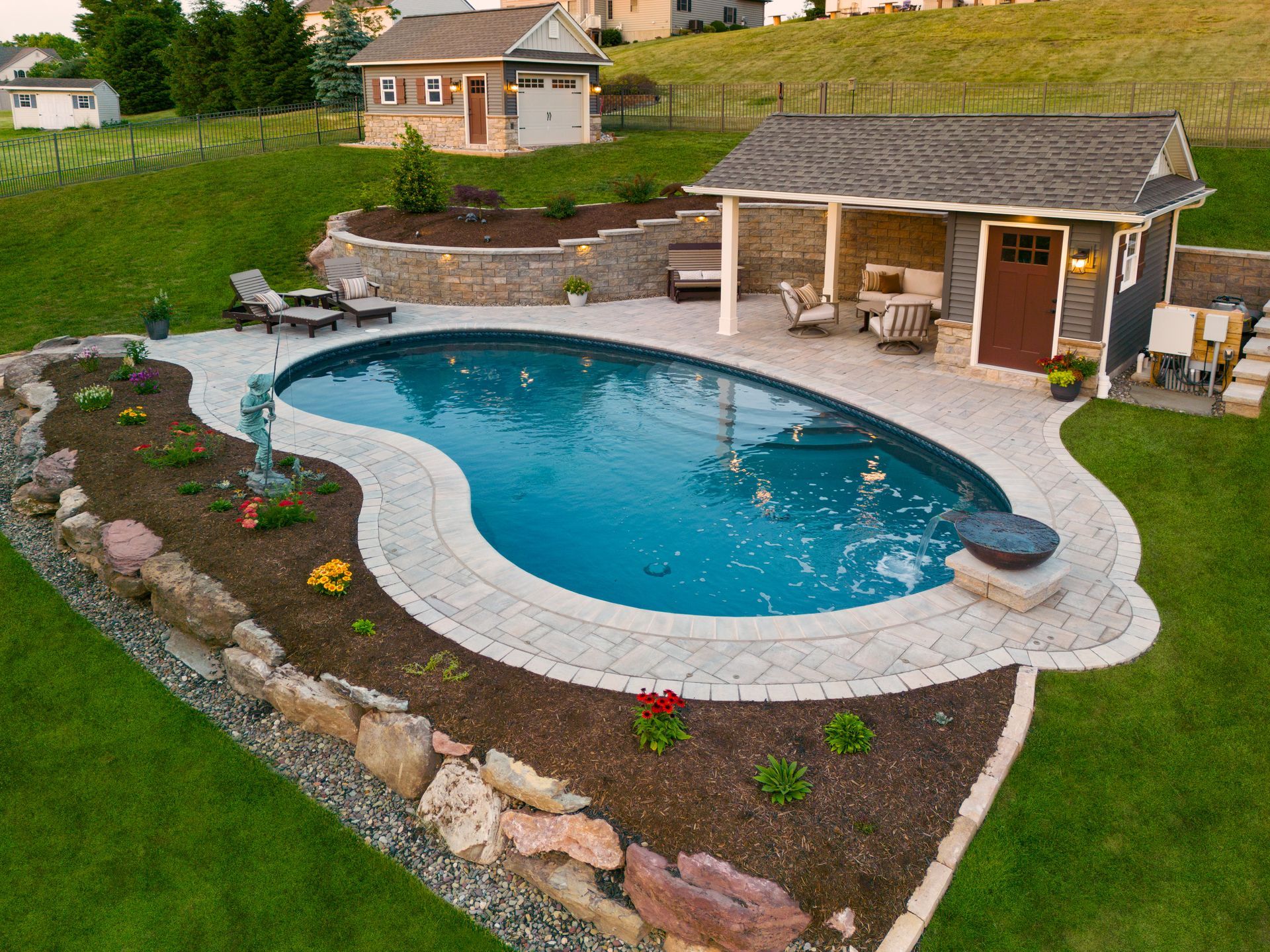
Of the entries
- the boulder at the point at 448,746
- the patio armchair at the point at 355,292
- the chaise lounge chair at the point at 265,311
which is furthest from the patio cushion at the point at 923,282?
the boulder at the point at 448,746

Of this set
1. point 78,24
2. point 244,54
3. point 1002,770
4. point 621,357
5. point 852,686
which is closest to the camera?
point 1002,770

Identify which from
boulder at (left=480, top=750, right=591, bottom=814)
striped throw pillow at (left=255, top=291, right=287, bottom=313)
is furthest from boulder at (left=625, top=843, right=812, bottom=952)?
striped throw pillow at (left=255, top=291, right=287, bottom=313)

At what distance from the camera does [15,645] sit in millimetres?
8617

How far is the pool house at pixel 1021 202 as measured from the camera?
1385 cm

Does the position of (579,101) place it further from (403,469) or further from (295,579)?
(295,579)

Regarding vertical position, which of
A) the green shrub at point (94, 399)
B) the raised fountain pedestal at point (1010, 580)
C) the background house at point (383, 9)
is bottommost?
the raised fountain pedestal at point (1010, 580)

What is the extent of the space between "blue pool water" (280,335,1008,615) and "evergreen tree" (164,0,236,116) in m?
35.8

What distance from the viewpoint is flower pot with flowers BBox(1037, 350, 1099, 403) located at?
1403 centimetres

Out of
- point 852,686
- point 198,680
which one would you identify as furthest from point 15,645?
point 852,686

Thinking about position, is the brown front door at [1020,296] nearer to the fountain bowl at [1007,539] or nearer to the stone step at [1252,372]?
the stone step at [1252,372]

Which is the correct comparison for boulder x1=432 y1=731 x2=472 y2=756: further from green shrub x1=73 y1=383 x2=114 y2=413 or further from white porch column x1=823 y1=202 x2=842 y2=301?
white porch column x1=823 y1=202 x2=842 y2=301

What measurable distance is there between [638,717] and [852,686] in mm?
1773

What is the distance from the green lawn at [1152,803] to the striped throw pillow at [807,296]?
1009cm

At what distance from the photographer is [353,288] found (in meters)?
19.9
